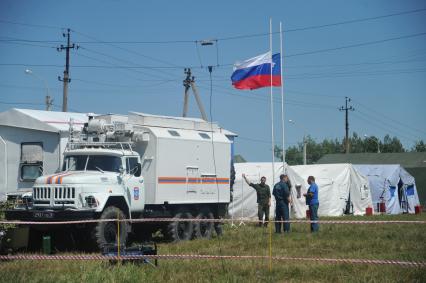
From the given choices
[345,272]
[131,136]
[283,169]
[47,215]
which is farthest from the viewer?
[283,169]

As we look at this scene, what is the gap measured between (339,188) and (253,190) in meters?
6.29

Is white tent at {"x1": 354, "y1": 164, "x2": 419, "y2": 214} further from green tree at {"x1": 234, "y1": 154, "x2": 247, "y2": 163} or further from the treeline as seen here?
the treeline

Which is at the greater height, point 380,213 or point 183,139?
point 183,139

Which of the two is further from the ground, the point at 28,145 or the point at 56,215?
the point at 28,145

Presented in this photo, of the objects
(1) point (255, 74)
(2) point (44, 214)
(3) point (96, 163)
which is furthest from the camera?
(1) point (255, 74)

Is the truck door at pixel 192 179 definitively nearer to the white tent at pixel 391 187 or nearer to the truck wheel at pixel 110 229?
the truck wheel at pixel 110 229

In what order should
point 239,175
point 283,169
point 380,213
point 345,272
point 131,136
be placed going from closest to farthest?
point 345,272
point 131,136
point 283,169
point 239,175
point 380,213

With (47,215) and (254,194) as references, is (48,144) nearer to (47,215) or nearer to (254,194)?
(47,215)

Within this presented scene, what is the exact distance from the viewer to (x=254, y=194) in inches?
1107

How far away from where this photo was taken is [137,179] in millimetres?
16516

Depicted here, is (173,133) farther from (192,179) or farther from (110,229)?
(110,229)

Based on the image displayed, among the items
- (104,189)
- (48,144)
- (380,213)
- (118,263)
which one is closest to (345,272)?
(118,263)

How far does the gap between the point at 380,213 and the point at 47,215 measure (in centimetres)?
2420

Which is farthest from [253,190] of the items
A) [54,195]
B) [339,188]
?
[54,195]
